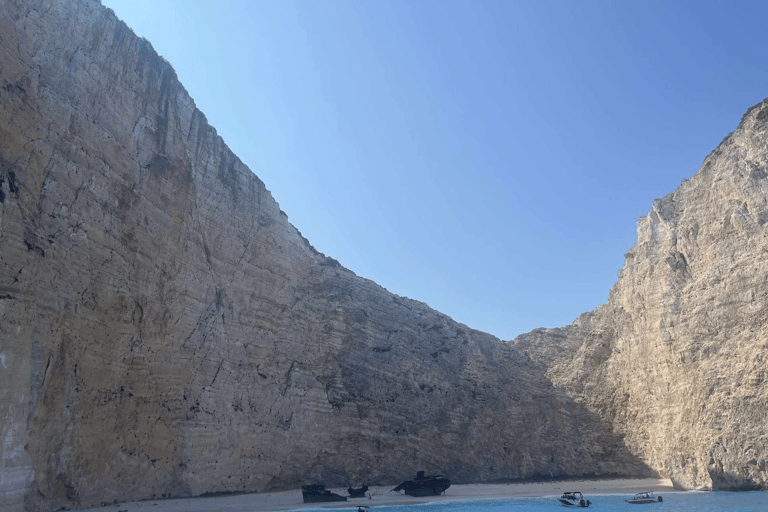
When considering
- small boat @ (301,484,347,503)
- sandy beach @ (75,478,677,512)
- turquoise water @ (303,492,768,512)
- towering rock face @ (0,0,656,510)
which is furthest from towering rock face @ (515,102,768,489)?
small boat @ (301,484,347,503)

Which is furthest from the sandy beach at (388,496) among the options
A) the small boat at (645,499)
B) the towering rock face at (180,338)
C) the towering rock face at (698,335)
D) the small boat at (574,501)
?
the small boat at (645,499)

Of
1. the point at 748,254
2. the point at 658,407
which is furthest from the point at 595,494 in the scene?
the point at 748,254

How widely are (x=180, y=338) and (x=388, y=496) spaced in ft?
44.7

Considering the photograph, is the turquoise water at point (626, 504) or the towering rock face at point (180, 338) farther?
the turquoise water at point (626, 504)

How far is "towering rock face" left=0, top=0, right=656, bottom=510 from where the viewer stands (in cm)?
1852

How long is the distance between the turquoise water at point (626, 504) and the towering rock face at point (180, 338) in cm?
670

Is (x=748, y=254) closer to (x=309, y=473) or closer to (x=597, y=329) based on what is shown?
(x=597, y=329)

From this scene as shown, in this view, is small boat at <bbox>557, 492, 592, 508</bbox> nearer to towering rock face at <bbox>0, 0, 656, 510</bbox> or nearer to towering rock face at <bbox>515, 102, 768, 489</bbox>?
towering rock face at <bbox>515, 102, 768, 489</bbox>

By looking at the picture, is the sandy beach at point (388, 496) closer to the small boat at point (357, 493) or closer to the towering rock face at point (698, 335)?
the small boat at point (357, 493)

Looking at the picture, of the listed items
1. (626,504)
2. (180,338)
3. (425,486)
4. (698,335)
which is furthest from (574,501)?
(180,338)

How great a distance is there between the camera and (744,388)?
24250 mm

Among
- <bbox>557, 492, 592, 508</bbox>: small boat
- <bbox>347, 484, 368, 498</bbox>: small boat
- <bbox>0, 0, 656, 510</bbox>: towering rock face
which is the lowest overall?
<bbox>347, 484, 368, 498</bbox>: small boat

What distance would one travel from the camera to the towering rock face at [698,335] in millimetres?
24406

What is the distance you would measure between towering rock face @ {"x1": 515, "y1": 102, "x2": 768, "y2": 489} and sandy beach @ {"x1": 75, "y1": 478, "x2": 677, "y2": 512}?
2.67m
